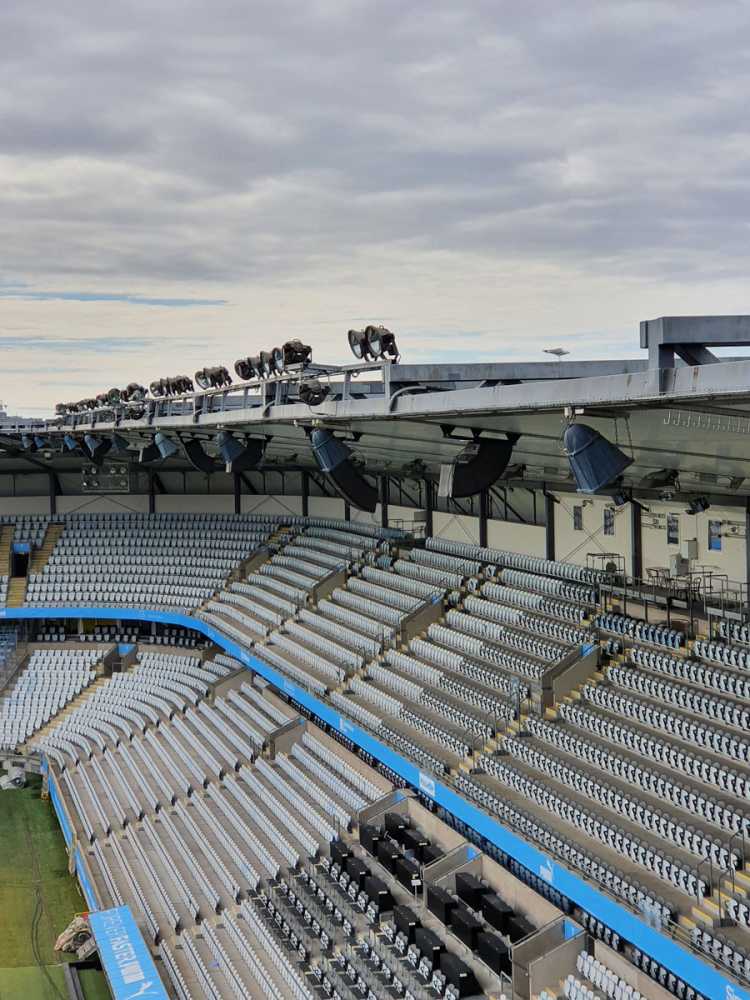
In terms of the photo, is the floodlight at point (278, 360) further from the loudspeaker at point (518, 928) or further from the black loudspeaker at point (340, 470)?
the loudspeaker at point (518, 928)

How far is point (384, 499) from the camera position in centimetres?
3108

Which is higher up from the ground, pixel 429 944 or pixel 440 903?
pixel 440 903

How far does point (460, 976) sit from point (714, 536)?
8.81m

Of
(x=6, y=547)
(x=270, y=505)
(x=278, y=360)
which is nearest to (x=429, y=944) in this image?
(x=278, y=360)

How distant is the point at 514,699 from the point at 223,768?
8.38m

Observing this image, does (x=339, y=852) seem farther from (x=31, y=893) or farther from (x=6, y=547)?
(x=6, y=547)

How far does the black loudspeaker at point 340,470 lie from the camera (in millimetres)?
15617

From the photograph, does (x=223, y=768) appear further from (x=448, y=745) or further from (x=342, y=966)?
(x=342, y=966)

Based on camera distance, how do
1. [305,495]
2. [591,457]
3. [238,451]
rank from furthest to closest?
[305,495]
[238,451]
[591,457]

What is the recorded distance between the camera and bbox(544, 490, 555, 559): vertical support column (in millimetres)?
22984

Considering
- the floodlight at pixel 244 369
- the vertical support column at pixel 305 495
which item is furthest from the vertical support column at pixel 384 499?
the floodlight at pixel 244 369

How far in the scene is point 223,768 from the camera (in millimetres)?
23484

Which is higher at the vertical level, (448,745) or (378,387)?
(378,387)

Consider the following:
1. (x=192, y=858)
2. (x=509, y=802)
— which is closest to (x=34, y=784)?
(x=192, y=858)
